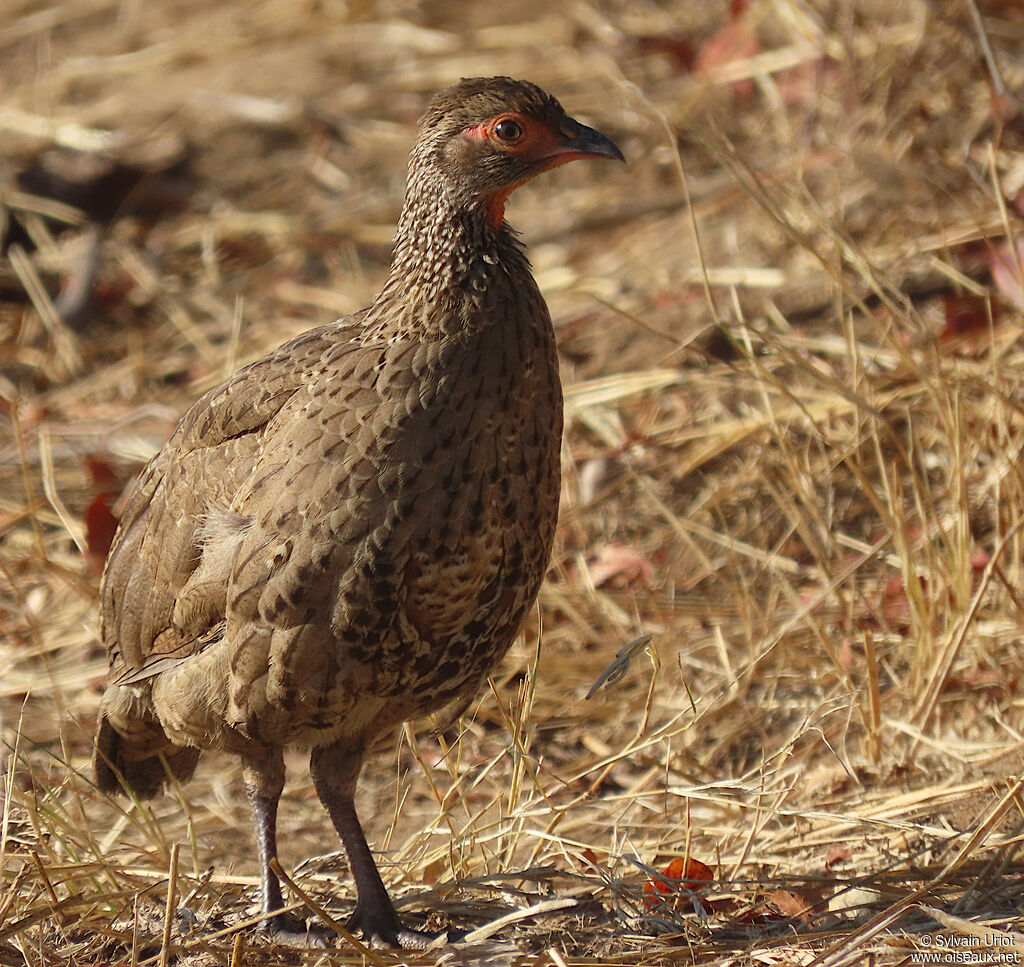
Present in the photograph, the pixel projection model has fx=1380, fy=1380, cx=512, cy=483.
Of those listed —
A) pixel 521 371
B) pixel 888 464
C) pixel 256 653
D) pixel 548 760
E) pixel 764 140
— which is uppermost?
pixel 764 140

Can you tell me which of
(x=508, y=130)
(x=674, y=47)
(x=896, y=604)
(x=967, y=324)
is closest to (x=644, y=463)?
(x=896, y=604)

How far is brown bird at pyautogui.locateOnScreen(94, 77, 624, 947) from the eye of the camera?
2803 millimetres

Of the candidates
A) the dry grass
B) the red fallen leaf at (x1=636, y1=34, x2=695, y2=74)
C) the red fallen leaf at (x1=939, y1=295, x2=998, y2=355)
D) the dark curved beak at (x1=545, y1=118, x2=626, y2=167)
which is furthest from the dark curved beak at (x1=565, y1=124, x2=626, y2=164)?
the red fallen leaf at (x1=636, y1=34, x2=695, y2=74)

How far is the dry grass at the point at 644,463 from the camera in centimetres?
312

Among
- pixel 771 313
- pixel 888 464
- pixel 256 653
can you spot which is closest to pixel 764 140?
pixel 771 313

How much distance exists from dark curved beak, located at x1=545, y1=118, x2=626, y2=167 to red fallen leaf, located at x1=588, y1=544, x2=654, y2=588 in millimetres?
1835

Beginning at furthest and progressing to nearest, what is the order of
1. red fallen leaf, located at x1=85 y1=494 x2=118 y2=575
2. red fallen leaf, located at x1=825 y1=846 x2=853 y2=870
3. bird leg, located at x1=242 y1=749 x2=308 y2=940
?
red fallen leaf, located at x1=85 y1=494 x2=118 y2=575 → red fallen leaf, located at x1=825 y1=846 x2=853 y2=870 → bird leg, located at x1=242 y1=749 x2=308 y2=940

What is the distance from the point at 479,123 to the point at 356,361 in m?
0.59

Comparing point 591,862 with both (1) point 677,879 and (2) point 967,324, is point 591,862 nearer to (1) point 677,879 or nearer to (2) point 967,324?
(1) point 677,879

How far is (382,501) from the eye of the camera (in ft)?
9.12

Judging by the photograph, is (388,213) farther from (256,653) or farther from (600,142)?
(256,653)

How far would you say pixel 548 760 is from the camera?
4.21m

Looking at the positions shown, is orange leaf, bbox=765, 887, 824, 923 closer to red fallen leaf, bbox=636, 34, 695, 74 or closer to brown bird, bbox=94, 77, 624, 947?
brown bird, bbox=94, 77, 624, 947

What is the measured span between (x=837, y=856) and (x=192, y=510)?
1763 millimetres
